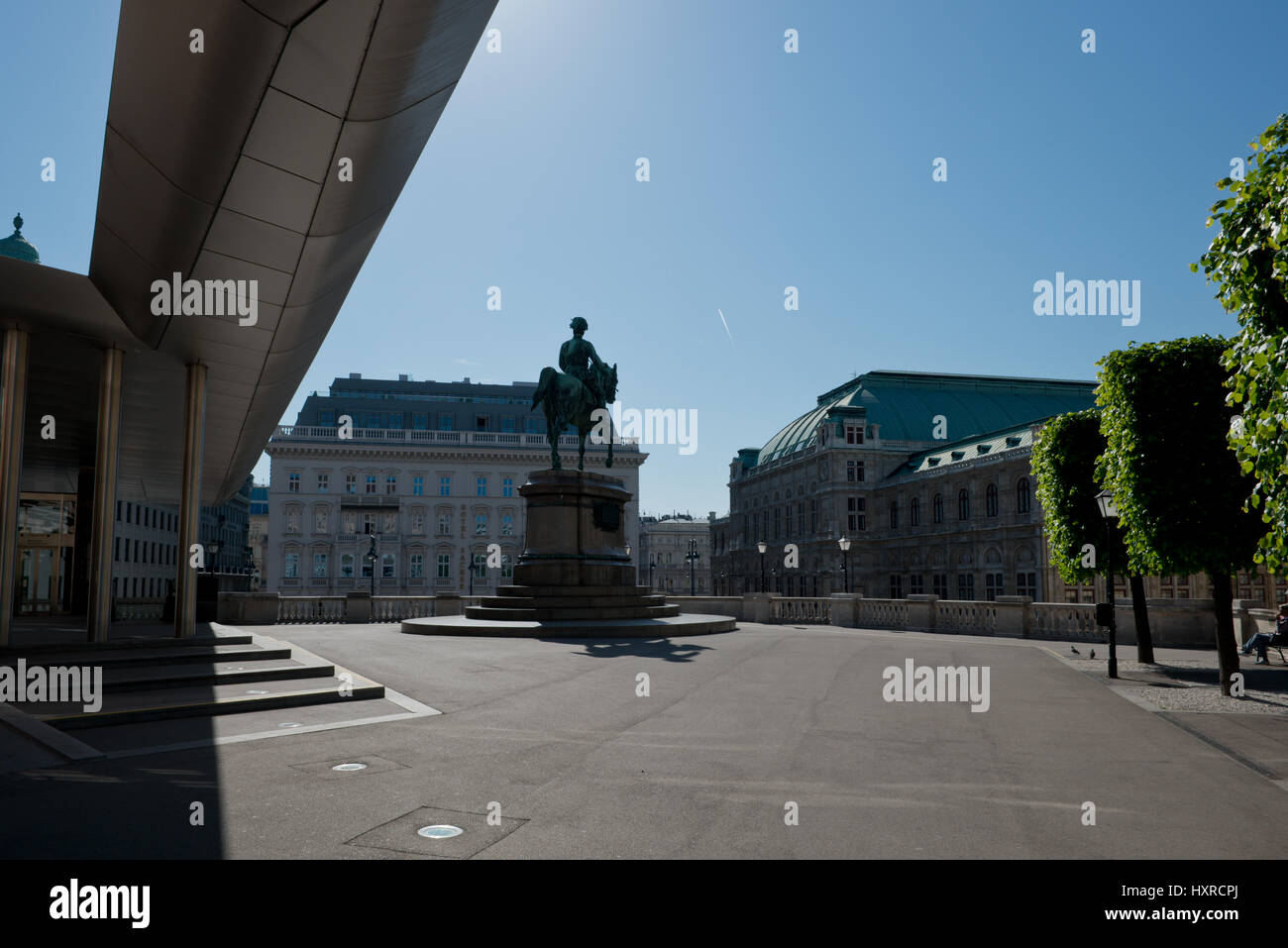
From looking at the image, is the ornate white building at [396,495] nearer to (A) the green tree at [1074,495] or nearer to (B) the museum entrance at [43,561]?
(B) the museum entrance at [43,561]

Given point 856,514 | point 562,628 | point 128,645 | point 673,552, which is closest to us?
point 128,645

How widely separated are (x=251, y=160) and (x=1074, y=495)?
20719 millimetres

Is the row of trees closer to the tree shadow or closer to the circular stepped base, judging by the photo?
the tree shadow

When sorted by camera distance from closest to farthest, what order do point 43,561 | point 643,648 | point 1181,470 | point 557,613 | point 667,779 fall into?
point 667,779
point 1181,470
point 643,648
point 557,613
point 43,561

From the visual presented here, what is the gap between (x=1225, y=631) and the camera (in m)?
13.9

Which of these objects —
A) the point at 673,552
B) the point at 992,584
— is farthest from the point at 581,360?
the point at 673,552

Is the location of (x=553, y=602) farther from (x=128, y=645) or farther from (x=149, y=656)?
(x=149, y=656)

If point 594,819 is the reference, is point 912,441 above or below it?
above

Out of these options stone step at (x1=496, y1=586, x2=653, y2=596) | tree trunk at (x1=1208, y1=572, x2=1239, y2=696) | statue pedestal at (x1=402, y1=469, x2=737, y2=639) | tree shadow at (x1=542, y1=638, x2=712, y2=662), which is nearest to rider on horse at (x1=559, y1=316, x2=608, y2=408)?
statue pedestal at (x1=402, y1=469, x2=737, y2=639)

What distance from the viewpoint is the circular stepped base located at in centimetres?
2020
